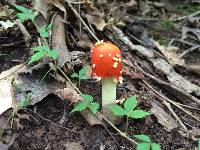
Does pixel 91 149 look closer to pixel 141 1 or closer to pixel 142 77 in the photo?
pixel 142 77

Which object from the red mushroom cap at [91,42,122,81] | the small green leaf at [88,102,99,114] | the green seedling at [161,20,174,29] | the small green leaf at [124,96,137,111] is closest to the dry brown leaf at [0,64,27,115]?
the small green leaf at [88,102,99,114]

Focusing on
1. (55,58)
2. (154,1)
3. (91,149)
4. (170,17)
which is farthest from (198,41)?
(91,149)

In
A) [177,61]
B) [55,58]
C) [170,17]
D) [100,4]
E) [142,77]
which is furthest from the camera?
[170,17]

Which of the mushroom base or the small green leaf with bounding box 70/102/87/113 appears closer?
the small green leaf with bounding box 70/102/87/113

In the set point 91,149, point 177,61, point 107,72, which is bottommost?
point 91,149

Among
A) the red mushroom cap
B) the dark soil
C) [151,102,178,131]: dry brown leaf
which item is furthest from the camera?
the dark soil

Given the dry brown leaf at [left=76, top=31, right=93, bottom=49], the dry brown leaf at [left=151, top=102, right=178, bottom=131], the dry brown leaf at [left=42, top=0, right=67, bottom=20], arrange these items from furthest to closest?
1. the dry brown leaf at [left=42, top=0, right=67, bottom=20]
2. the dry brown leaf at [left=76, top=31, right=93, bottom=49]
3. the dry brown leaf at [left=151, top=102, right=178, bottom=131]

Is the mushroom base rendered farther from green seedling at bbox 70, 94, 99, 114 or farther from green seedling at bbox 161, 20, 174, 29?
green seedling at bbox 161, 20, 174, 29
